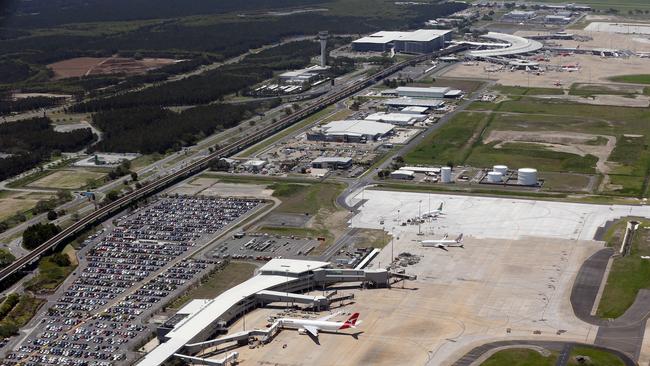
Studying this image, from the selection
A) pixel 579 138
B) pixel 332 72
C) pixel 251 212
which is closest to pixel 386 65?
pixel 332 72

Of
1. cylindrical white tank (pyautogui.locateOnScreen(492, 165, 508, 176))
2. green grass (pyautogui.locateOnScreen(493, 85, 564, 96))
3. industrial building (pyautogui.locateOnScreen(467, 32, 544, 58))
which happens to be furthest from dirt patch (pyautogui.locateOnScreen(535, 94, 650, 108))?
cylindrical white tank (pyautogui.locateOnScreen(492, 165, 508, 176))

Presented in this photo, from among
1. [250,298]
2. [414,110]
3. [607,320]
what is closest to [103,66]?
[414,110]

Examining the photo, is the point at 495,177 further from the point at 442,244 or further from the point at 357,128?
the point at 357,128

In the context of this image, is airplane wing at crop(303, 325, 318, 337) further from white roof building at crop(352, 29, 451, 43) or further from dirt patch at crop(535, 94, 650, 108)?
white roof building at crop(352, 29, 451, 43)

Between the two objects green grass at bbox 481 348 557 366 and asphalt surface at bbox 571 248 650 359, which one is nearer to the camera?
green grass at bbox 481 348 557 366

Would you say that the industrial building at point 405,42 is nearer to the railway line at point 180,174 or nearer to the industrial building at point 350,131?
the railway line at point 180,174

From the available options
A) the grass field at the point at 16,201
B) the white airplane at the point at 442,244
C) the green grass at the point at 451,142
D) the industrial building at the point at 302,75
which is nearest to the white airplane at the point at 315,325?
the white airplane at the point at 442,244
